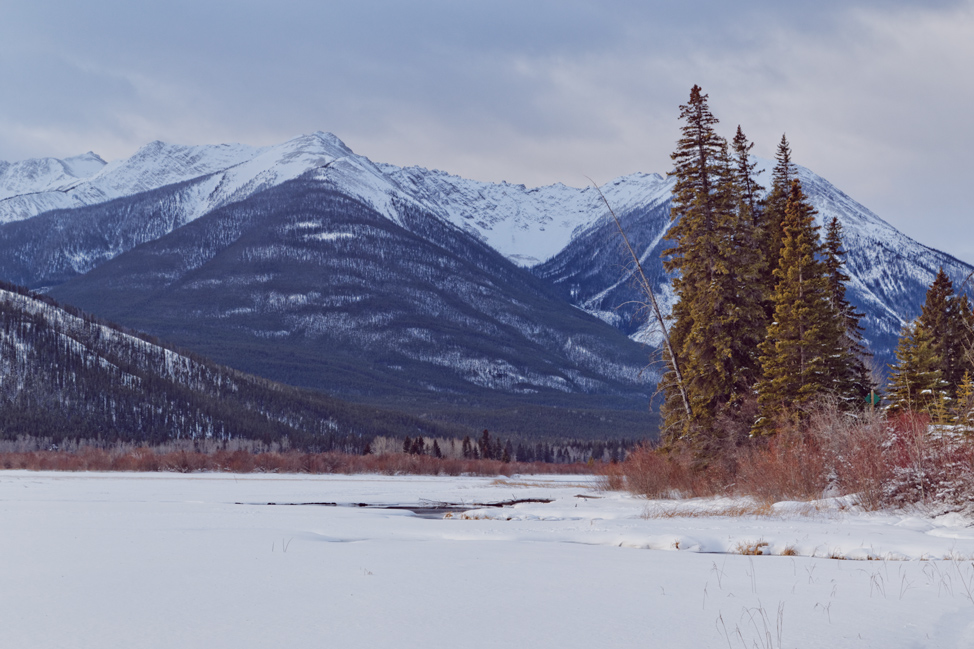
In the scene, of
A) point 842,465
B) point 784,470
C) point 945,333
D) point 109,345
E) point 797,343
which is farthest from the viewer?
point 109,345

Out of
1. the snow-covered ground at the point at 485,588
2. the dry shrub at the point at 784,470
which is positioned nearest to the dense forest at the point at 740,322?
the dry shrub at the point at 784,470

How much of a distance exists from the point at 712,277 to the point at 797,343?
448cm

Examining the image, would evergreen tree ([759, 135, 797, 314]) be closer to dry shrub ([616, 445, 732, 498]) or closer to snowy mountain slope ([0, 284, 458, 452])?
dry shrub ([616, 445, 732, 498])

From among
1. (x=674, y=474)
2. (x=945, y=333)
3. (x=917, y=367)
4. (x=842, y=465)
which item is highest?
(x=945, y=333)

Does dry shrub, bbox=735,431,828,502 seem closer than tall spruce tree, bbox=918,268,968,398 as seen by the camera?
Yes

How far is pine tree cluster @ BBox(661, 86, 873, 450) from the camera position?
3438cm

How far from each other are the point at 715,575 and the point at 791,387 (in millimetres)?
24418

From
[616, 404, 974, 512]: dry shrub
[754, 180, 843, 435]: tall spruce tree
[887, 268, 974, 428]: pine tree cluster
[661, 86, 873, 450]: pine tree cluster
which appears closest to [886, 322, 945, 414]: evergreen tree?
[887, 268, 974, 428]: pine tree cluster

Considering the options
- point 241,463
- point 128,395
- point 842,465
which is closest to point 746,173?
point 842,465

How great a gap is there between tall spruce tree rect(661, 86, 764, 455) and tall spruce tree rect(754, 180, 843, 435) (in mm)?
1179

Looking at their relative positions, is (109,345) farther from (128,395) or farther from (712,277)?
(712,277)

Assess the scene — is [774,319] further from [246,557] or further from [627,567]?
[246,557]

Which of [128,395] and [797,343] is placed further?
[128,395]

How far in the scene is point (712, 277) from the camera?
35.7 meters
